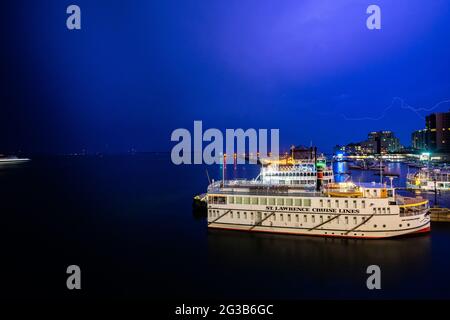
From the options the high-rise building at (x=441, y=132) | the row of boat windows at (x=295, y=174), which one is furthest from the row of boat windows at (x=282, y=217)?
the high-rise building at (x=441, y=132)

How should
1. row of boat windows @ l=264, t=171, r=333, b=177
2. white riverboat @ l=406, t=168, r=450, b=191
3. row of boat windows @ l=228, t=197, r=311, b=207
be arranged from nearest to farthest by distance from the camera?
row of boat windows @ l=228, t=197, r=311, b=207
row of boat windows @ l=264, t=171, r=333, b=177
white riverboat @ l=406, t=168, r=450, b=191

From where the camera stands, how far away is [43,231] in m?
37.0

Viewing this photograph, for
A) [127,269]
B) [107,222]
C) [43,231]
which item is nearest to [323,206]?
[127,269]

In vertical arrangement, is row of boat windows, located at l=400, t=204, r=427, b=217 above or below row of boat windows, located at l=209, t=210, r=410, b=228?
above

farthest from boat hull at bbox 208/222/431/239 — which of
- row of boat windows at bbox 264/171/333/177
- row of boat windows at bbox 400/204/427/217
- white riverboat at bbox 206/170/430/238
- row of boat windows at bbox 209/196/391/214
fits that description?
row of boat windows at bbox 264/171/333/177

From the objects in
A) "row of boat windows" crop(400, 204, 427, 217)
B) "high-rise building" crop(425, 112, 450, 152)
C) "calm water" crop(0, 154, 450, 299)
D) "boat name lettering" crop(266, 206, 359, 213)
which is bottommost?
"calm water" crop(0, 154, 450, 299)

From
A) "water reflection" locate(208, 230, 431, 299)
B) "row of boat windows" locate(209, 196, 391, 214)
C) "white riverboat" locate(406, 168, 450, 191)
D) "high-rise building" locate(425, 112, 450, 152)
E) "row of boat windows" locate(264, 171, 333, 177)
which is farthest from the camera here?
"high-rise building" locate(425, 112, 450, 152)

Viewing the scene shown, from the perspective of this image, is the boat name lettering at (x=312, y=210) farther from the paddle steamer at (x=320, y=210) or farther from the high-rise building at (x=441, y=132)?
the high-rise building at (x=441, y=132)

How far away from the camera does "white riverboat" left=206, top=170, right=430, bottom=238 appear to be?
2752 centimetres

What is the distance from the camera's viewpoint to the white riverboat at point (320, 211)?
1083 inches

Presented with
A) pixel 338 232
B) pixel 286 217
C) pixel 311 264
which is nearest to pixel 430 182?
pixel 338 232

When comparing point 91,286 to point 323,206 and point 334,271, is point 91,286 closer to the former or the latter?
point 334,271

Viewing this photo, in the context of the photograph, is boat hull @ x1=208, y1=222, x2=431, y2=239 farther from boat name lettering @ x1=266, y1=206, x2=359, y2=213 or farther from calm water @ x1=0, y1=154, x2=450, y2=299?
boat name lettering @ x1=266, y1=206, x2=359, y2=213
